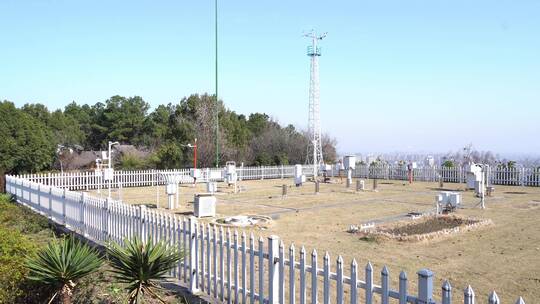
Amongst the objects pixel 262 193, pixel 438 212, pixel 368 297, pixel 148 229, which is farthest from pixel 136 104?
pixel 368 297

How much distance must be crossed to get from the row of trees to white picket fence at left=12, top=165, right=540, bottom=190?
7.37ft

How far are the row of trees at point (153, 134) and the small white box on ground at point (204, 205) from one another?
14305mm

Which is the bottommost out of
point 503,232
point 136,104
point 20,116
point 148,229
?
point 503,232

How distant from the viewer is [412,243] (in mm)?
11016

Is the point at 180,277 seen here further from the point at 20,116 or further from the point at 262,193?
the point at 20,116

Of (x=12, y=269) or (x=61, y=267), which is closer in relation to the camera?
(x=61, y=267)

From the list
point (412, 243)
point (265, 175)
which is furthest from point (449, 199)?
point (265, 175)

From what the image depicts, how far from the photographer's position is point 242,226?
13.2 metres

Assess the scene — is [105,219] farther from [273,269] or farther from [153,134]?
[153,134]

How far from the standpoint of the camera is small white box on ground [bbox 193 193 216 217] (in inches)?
587

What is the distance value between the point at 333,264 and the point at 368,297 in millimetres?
4579

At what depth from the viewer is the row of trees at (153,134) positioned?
29797 millimetres

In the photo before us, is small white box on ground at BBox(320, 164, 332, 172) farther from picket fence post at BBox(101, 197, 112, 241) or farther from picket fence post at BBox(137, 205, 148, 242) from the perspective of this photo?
picket fence post at BBox(137, 205, 148, 242)

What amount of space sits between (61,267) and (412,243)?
7.78 meters
